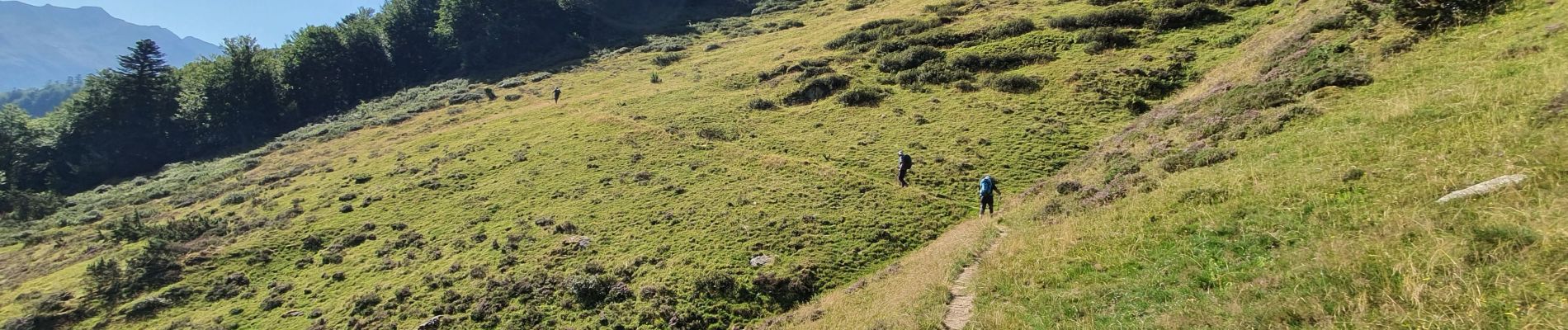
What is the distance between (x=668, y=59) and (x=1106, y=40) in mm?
53183

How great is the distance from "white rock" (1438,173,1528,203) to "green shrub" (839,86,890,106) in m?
36.6

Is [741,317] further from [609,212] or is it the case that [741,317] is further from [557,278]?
[609,212]

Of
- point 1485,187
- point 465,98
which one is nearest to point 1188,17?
point 1485,187

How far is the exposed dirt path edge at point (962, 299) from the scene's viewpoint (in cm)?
1459

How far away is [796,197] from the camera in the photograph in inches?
1227

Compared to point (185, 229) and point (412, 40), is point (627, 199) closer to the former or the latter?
point (185, 229)

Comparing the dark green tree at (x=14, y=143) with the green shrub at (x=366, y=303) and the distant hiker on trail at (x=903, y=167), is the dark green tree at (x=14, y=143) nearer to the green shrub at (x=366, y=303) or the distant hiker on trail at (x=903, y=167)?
the green shrub at (x=366, y=303)

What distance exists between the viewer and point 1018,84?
145 ft

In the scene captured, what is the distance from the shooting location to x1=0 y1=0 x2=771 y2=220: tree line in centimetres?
7769

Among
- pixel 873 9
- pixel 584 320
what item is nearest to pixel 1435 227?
pixel 584 320

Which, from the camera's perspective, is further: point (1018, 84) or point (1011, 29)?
point (1011, 29)

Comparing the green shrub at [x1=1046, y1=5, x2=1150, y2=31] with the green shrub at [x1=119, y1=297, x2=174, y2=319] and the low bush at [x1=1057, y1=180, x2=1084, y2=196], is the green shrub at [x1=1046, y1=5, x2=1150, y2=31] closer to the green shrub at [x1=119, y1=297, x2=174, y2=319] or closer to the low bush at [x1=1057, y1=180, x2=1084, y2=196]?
the low bush at [x1=1057, y1=180, x2=1084, y2=196]

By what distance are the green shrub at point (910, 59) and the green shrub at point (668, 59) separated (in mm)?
35775

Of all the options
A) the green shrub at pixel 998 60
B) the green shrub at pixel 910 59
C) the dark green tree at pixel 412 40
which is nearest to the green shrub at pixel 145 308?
the green shrub at pixel 910 59
